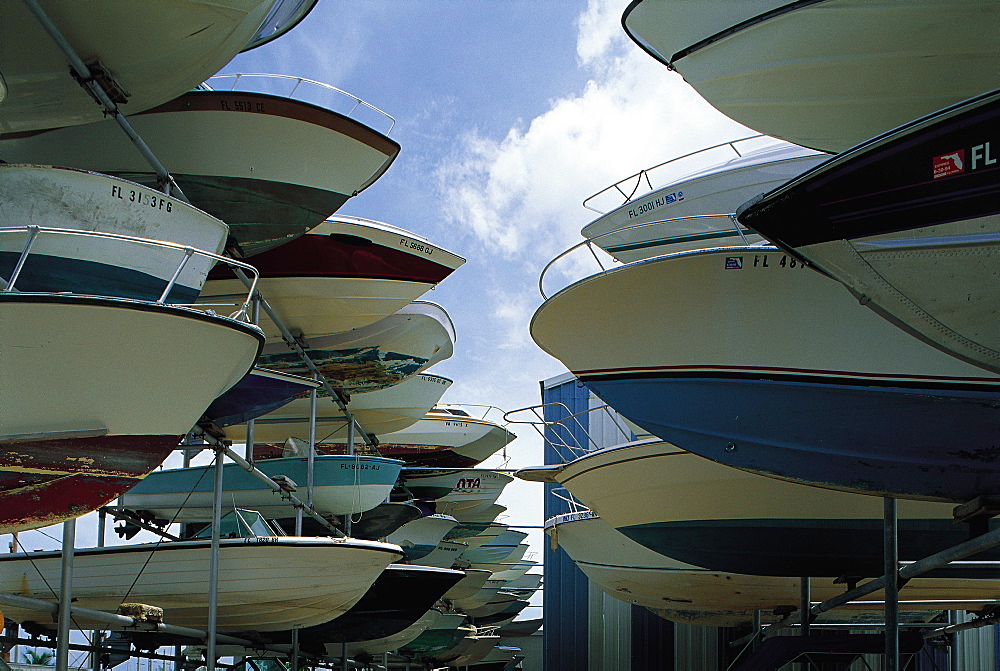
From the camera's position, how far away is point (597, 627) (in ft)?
55.7

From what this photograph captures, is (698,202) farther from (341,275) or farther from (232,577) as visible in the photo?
(232,577)

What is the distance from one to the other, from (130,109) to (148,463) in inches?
91.0

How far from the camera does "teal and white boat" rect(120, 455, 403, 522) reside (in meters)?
9.80

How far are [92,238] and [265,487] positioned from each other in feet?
19.5

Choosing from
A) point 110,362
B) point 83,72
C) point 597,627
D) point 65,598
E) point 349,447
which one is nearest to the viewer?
point 110,362

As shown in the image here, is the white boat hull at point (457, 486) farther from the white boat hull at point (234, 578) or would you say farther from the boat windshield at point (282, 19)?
the boat windshield at point (282, 19)

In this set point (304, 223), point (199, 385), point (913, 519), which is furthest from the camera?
point (304, 223)

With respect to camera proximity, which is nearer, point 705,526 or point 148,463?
point 148,463

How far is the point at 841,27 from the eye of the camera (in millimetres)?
5039

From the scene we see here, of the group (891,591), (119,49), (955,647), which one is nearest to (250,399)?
(119,49)

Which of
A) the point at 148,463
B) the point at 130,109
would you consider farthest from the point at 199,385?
the point at 130,109

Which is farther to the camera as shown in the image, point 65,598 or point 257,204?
point 257,204

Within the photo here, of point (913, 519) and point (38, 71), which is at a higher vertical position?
point (38, 71)

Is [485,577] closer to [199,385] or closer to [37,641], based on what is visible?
[37,641]
